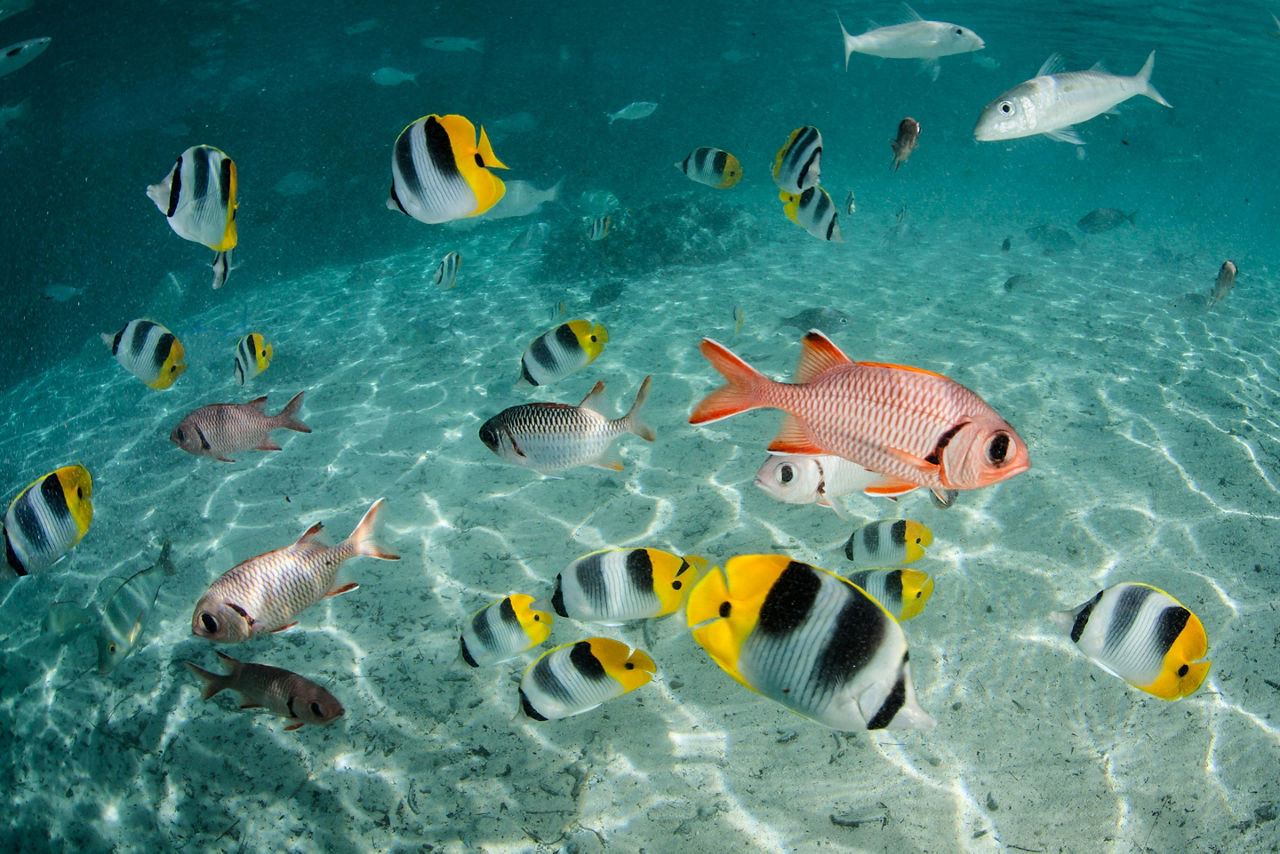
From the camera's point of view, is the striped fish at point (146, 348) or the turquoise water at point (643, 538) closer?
the turquoise water at point (643, 538)

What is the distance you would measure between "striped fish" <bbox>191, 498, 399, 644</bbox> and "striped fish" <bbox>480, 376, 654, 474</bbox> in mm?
715

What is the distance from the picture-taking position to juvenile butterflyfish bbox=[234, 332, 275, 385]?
4.65 metres

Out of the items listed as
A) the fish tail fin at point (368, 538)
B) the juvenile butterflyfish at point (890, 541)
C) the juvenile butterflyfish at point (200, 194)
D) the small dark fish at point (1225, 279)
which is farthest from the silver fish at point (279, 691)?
the small dark fish at point (1225, 279)

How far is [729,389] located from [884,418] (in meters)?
0.51

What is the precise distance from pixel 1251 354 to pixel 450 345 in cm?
1290

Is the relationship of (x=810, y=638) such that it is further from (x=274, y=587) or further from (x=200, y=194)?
(x=200, y=194)

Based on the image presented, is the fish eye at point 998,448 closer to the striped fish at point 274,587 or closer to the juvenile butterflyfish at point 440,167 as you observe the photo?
the juvenile butterflyfish at point 440,167

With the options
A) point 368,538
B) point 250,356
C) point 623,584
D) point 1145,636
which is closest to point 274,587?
point 368,538

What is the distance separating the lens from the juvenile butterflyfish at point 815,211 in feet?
15.0

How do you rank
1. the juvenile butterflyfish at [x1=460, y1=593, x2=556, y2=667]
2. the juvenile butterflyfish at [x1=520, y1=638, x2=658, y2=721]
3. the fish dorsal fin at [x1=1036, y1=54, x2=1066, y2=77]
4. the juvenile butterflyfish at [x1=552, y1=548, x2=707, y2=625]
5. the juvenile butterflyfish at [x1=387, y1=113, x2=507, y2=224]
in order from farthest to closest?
the fish dorsal fin at [x1=1036, y1=54, x2=1066, y2=77], the juvenile butterflyfish at [x1=460, y1=593, x2=556, y2=667], the juvenile butterflyfish at [x1=552, y1=548, x2=707, y2=625], the juvenile butterflyfish at [x1=520, y1=638, x2=658, y2=721], the juvenile butterflyfish at [x1=387, y1=113, x2=507, y2=224]

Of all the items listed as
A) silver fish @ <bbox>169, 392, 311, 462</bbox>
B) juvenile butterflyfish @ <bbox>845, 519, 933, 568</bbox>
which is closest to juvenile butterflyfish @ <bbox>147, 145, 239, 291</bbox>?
silver fish @ <bbox>169, 392, 311, 462</bbox>

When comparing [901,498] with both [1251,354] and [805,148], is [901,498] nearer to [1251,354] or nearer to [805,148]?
[805,148]

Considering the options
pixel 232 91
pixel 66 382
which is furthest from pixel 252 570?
pixel 232 91

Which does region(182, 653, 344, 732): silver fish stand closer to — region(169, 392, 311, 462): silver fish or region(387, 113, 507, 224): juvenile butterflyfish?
region(169, 392, 311, 462): silver fish
